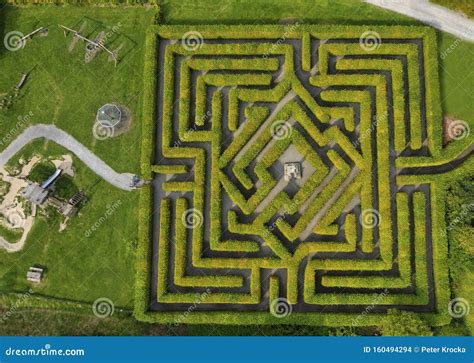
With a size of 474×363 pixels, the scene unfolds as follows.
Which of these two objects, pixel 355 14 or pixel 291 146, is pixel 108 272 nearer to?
pixel 291 146

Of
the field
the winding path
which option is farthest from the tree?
the winding path

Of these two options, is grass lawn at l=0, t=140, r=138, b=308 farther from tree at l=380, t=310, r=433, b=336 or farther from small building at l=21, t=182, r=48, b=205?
tree at l=380, t=310, r=433, b=336

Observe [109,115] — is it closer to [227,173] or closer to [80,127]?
[80,127]

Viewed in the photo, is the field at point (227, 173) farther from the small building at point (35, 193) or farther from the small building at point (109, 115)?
the small building at point (35, 193)

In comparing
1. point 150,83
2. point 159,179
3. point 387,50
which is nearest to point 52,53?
point 150,83

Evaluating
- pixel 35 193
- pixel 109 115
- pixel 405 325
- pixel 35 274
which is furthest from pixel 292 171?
pixel 35 274

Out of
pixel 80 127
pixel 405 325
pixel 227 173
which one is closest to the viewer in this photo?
pixel 405 325
